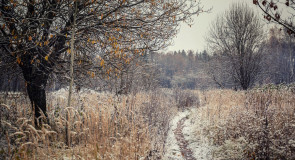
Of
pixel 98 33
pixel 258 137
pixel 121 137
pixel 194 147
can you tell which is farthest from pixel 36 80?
pixel 258 137

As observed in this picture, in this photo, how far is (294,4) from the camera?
371 cm

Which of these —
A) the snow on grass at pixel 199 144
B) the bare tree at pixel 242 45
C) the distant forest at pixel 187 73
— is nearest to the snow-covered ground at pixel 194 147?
the snow on grass at pixel 199 144

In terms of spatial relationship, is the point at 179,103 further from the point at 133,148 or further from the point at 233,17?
the point at 133,148

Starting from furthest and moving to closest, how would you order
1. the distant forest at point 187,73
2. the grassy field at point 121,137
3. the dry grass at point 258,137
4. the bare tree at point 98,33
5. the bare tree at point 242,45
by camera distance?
the bare tree at point 242,45, the distant forest at point 187,73, the bare tree at point 98,33, the dry grass at point 258,137, the grassy field at point 121,137

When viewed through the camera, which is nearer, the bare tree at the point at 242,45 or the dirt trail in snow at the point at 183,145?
the dirt trail in snow at the point at 183,145

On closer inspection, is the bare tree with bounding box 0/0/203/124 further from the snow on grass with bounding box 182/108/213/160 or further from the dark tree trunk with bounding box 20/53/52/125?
the snow on grass with bounding box 182/108/213/160

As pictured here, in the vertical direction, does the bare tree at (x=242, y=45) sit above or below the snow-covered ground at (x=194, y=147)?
above

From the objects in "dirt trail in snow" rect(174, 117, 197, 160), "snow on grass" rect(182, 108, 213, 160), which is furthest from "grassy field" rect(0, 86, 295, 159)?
"dirt trail in snow" rect(174, 117, 197, 160)

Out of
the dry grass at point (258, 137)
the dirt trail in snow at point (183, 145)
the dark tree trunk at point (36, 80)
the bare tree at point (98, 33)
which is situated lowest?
the dirt trail in snow at point (183, 145)

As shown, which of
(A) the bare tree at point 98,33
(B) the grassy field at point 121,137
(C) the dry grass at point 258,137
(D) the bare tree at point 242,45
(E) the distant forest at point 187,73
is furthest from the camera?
(D) the bare tree at point 242,45

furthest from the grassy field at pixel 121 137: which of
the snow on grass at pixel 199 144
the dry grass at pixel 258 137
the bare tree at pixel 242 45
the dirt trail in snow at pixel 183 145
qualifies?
the bare tree at pixel 242 45

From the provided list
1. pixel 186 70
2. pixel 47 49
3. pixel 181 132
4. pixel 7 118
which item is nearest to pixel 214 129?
pixel 181 132

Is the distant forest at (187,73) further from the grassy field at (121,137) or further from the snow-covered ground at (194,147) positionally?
the snow-covered ground at (194,147)

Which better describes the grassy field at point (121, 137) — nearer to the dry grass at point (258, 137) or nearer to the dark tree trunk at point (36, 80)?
the dry grass at point (258, 137)
